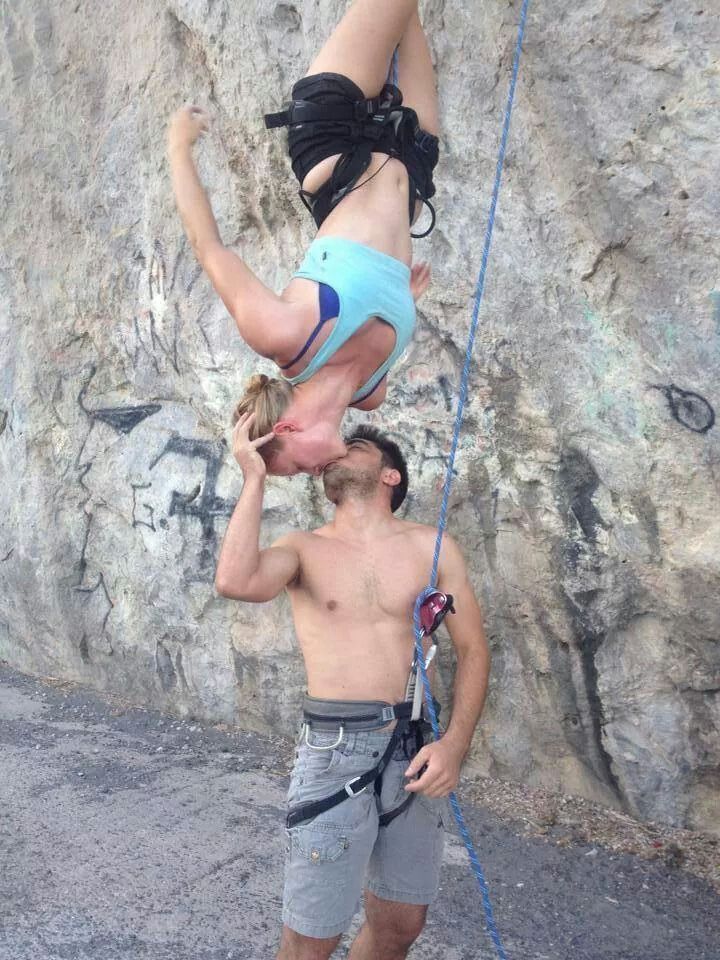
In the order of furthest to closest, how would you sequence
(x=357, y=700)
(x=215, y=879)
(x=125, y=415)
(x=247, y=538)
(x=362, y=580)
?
(x=125, y=415) < (x=215, y=879) < (x=362, y=580) < (x=357, y=700) < (x=247, y=538)

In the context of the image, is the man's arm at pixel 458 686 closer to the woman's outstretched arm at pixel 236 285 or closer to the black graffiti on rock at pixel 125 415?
the woman's outstretched arm at pixel 236 285

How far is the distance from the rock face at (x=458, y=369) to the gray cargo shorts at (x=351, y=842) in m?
1.54

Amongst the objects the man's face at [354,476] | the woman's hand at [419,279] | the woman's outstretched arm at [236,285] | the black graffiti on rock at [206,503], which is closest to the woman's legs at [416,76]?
the woman's hand at [419,279]

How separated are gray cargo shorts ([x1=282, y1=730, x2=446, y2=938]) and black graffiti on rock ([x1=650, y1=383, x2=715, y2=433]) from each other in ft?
5.74

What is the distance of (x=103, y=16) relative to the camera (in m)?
5.83

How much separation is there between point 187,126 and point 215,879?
282 cm

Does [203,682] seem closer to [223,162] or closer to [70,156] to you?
[223,162]

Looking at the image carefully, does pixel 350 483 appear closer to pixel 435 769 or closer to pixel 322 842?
pixel 435 769

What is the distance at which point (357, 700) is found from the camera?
116 inches

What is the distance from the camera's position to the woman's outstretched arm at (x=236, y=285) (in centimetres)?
259

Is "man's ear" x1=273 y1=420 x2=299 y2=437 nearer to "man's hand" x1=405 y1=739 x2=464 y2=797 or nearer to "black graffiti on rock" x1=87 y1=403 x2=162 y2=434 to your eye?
A: "man's hand" x1=405 y1=739 x2=464 y2=797

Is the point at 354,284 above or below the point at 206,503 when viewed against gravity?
above

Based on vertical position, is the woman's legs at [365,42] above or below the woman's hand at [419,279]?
above

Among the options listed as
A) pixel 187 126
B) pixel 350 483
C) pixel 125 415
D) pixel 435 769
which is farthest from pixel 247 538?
pixel 125 415
